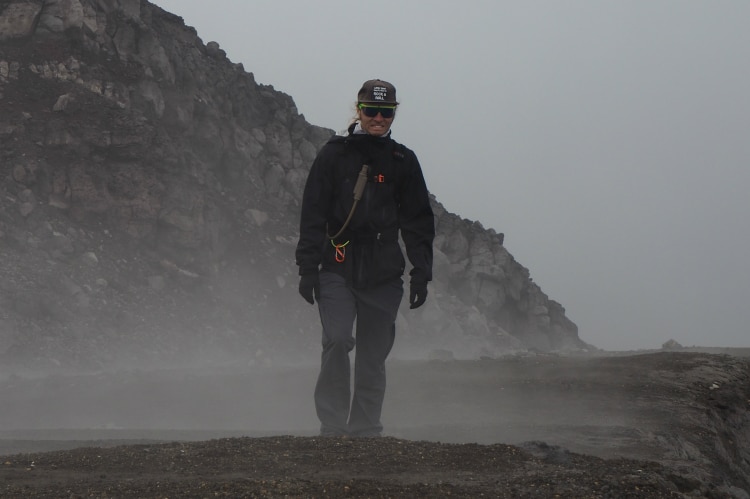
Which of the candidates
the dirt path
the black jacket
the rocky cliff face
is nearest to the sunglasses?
the black jacket

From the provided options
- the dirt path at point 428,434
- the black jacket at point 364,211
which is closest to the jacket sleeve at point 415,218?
the black jacket at point 364,211

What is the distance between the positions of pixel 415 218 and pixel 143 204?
22.5m

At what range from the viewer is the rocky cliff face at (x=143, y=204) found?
22844 millimetres

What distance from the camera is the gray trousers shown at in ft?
20.2

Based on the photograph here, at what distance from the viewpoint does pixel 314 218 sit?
6164 millimetres

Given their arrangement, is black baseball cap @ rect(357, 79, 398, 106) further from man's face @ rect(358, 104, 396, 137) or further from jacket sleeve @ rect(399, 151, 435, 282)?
jacket sleeve @ rect(399, 151, 435, 282)

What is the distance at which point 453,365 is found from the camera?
1376 centimetres

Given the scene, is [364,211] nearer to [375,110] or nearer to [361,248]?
[361,248]

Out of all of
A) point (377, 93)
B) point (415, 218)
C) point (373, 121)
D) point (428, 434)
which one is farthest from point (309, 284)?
point (428, 434)

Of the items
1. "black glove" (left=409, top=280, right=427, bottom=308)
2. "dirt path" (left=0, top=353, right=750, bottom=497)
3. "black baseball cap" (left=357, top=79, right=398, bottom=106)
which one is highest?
"black baseball cap" (left=357, top=79, right=398, bottom=106)

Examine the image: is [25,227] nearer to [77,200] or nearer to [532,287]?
[77,200]

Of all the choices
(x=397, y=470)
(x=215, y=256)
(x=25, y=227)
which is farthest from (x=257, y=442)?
(x=215, y=256)

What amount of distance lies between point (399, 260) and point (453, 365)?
7762mm

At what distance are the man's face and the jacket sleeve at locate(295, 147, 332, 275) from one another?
42cm
